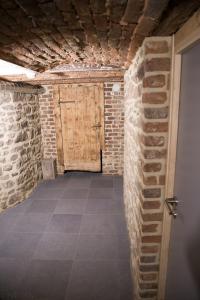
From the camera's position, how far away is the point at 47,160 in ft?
15.5

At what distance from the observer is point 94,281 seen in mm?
2154

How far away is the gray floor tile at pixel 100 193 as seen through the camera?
3.90 m

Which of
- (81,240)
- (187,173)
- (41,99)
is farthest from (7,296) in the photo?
(41,99)

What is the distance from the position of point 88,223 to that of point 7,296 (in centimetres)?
135

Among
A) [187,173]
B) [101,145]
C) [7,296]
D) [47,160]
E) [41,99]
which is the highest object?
[41,99]

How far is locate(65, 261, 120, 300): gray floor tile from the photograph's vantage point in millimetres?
2006

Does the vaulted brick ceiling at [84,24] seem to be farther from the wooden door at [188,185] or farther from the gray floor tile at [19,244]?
the gray floor tile at [19,244]

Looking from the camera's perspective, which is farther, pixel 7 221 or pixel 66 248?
pixel 7 221

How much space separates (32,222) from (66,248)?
82 centimetres

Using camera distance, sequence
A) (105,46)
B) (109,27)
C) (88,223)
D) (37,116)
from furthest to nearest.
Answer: (37,116) < (88,223) < (105,46) < (109,27)

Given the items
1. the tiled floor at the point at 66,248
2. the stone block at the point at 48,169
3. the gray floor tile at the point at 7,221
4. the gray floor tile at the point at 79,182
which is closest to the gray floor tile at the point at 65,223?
the tiled floor at the point at 66,248

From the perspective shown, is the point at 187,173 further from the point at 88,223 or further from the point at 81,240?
the point at 88,223

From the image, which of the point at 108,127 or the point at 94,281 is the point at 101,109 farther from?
the point at 94,281

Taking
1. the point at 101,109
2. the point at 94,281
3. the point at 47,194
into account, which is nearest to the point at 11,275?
the point at 94,281
